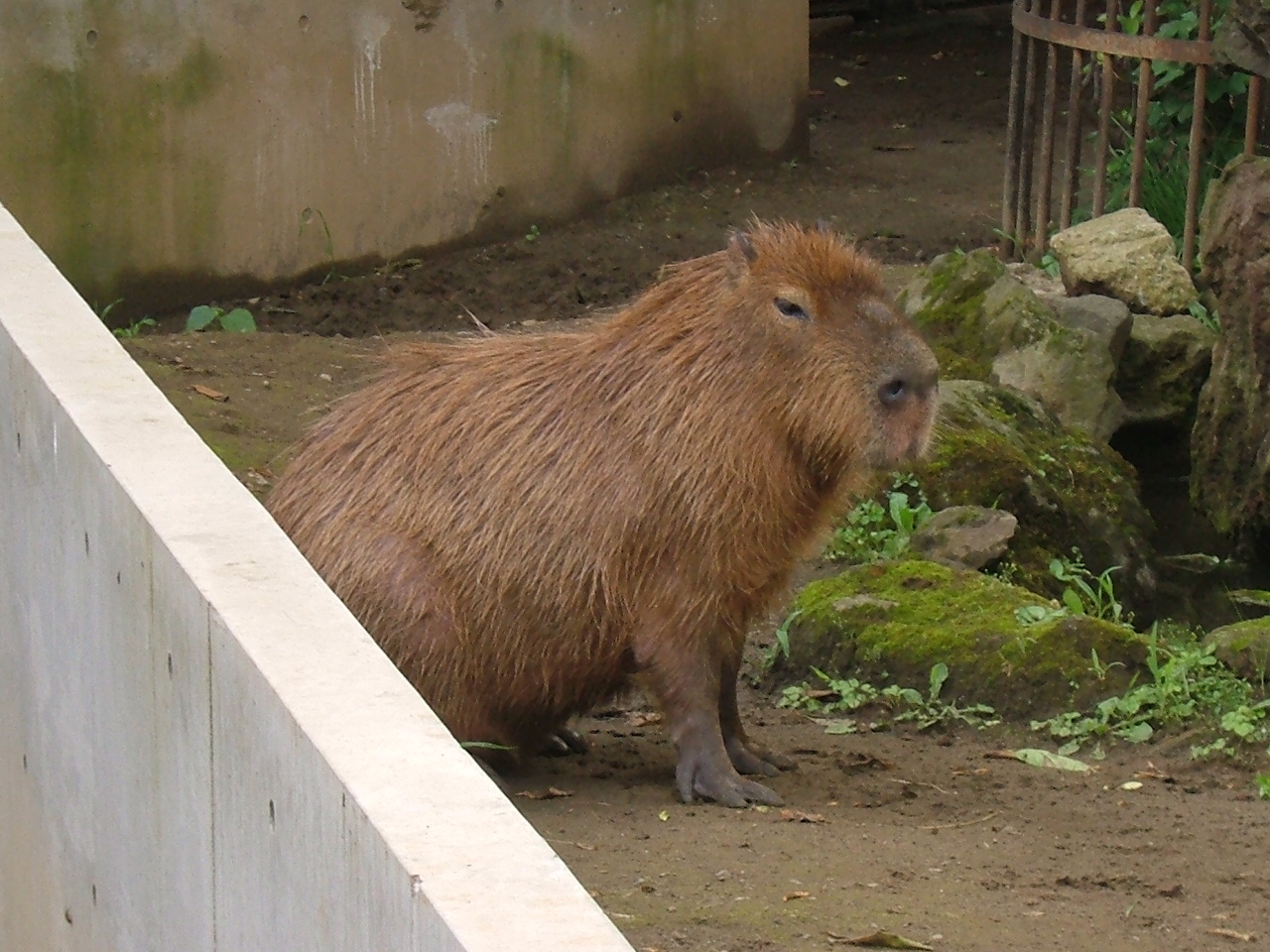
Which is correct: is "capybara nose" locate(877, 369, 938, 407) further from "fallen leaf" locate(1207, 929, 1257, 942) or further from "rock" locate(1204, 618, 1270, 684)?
"rock" locate(1204, 618, 1270, 684)

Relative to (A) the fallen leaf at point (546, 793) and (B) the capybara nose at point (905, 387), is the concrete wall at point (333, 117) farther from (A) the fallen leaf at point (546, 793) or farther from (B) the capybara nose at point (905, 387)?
(B) the capybara nose at point (905, 387)

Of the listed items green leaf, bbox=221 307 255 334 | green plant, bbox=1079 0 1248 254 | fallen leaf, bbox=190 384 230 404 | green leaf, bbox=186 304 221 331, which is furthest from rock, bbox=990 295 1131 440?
green leaf, bbox=186 304 221 331

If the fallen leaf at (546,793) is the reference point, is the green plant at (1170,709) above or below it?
below

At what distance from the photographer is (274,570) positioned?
2.52 meters

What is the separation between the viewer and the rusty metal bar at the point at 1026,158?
8.46 m

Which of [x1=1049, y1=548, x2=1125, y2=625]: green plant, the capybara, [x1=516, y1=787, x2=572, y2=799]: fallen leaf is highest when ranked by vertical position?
the capybara

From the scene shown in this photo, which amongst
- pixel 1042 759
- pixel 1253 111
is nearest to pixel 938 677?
pixel 1042 759

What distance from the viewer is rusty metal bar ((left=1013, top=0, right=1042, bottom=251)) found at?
846 cm

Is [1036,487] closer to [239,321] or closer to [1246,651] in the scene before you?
[1246,651]

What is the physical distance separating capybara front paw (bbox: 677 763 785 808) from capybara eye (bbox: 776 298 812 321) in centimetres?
90

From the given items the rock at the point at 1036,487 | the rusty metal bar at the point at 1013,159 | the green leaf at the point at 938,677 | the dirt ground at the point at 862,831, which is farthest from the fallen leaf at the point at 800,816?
the rusty metal bar at the point at 1013,159

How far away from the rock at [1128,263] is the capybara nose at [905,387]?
3558 mm

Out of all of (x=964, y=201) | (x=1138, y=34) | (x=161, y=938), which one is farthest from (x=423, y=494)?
(x=964, y=201)

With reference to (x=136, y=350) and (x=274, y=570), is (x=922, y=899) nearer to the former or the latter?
(x=274, y=570)
